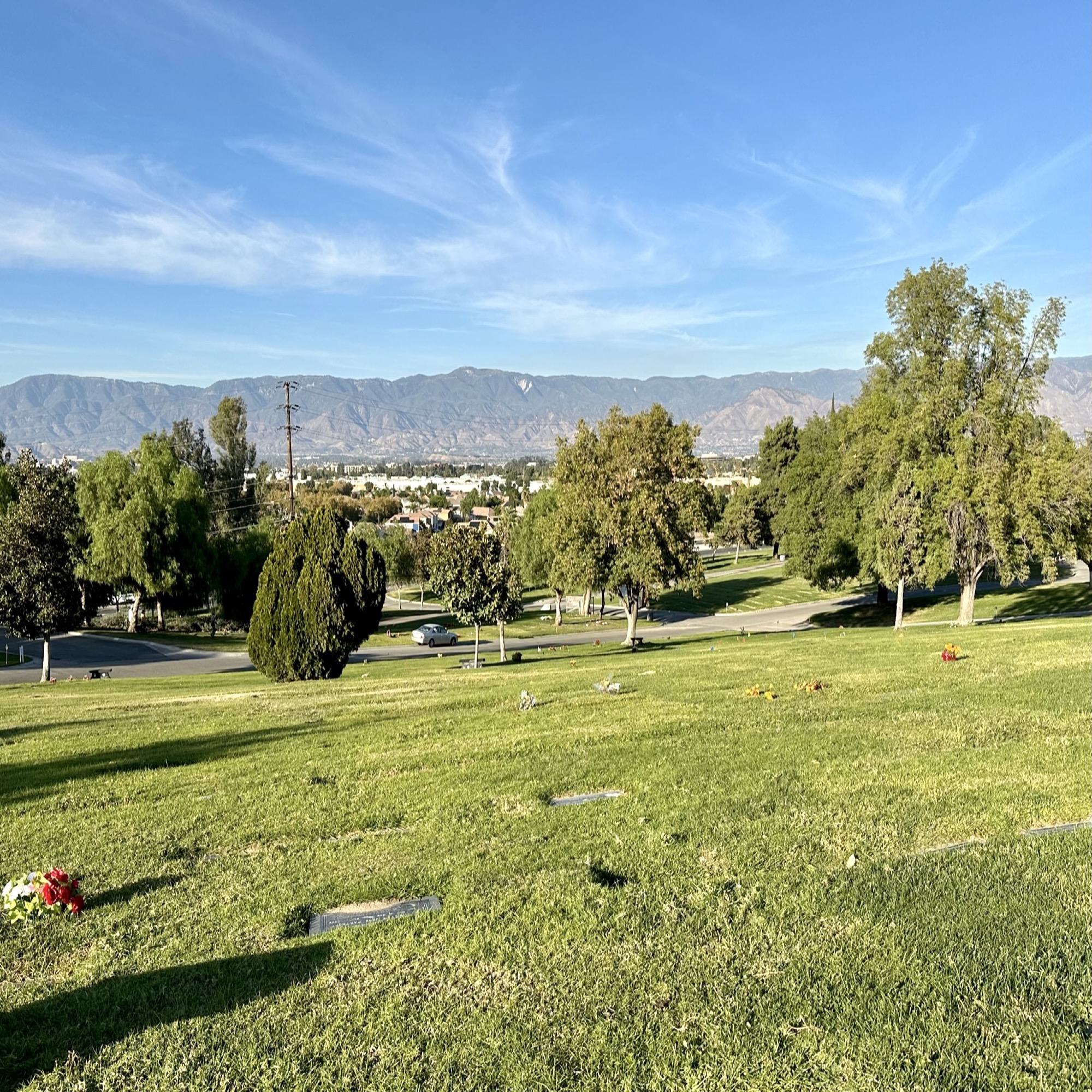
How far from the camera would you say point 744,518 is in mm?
82000

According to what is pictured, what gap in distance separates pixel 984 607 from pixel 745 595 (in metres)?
20.8

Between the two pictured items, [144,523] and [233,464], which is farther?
[233,464]

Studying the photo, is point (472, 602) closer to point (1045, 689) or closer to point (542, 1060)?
point (1045, 689)

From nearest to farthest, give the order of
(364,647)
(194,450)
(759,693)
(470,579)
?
1. (759,693)
2. (470,579)
3. (364,647)
4. (194,450)

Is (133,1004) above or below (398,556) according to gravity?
above

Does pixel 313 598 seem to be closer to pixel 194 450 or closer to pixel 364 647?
pixel 364 647

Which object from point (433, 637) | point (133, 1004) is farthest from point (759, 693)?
point (433, 637)

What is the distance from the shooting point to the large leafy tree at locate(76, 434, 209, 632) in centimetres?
4791

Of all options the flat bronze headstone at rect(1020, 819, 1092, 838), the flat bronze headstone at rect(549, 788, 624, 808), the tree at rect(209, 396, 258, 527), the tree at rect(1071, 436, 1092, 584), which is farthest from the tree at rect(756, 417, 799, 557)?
the flat bronze headstone at rect(1020, 819, 1092, 838)

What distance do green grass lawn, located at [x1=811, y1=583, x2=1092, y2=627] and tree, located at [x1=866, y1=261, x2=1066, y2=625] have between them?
768 centimetres

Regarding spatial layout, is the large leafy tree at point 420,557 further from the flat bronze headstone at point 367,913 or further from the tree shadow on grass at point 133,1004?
the tree shadow on grass at point 133,1004

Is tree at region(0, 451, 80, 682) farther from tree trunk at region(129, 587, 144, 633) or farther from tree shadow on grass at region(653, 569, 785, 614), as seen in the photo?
tree shadow on grass at region(653, 569, 785, 614)

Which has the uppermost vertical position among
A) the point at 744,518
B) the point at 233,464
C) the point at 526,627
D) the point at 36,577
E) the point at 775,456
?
the point at 233,464

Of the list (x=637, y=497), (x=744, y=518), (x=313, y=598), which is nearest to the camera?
(x=313, y=598)
